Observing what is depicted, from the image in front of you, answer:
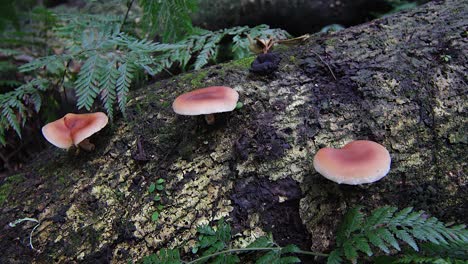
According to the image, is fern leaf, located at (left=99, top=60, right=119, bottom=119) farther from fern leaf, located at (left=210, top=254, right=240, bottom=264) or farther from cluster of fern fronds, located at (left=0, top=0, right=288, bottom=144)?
fern leaf, located at (left=210, top=254, right=240, bottom=264)

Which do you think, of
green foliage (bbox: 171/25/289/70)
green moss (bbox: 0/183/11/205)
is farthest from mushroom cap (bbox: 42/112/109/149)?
green foliage (bbox: 171/25/289/70)

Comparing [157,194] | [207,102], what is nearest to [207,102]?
[207,102]

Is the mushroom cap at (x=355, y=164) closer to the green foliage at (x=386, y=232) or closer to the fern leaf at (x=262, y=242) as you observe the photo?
the green foliage at (x=386, y=232)

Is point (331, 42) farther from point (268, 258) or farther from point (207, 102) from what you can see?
point (268, 258)

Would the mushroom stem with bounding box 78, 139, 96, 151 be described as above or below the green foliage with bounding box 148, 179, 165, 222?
above

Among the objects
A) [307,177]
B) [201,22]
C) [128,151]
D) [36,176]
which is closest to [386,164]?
[307,177]
